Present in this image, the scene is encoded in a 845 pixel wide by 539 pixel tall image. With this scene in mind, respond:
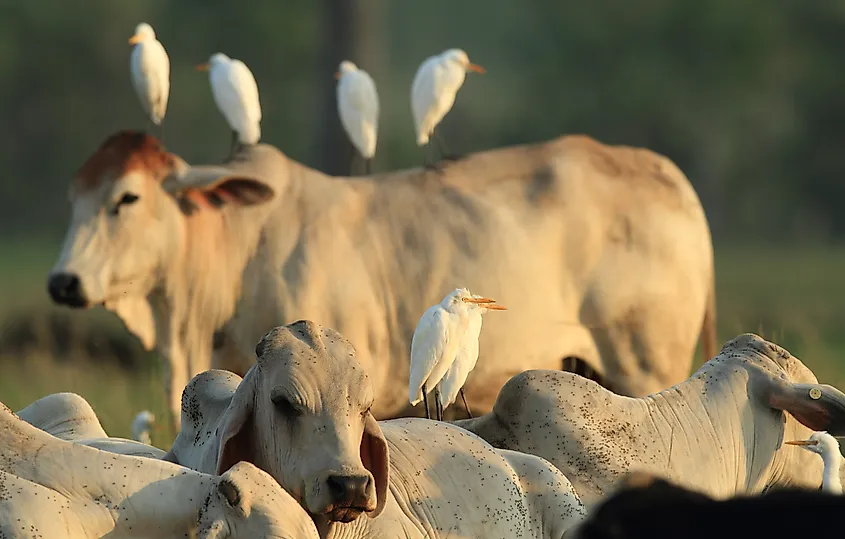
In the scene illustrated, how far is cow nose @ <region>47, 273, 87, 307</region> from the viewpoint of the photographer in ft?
29.2

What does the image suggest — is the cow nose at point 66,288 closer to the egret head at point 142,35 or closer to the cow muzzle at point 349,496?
the egret head at point 142,35

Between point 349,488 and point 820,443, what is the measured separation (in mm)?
2125

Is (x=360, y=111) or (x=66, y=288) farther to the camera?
(x=360, y=111)

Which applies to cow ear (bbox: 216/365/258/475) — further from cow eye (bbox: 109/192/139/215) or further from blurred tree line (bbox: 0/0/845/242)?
blurred tree line (bbox: 0/0/845/242)

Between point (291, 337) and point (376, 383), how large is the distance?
395 cm

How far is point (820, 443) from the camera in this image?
632 centimetres

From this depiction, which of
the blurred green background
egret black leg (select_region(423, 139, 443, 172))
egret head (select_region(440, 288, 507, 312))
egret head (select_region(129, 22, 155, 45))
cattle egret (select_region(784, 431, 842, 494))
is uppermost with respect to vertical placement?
egret head (select_region(129, 22, 155, 45))

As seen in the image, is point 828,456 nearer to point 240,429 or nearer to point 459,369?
point 459,369

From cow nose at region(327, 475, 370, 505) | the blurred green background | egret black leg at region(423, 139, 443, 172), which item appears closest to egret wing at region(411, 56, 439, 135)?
egret black leg at region(423, 139, 443, 172)

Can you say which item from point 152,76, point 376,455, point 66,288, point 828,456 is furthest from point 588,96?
point 376,455

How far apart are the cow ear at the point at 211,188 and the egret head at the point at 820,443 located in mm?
3500

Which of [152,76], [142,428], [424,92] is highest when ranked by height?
[152,76]

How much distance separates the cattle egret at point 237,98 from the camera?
10078 mm

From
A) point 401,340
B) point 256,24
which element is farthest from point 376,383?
point 256,24
